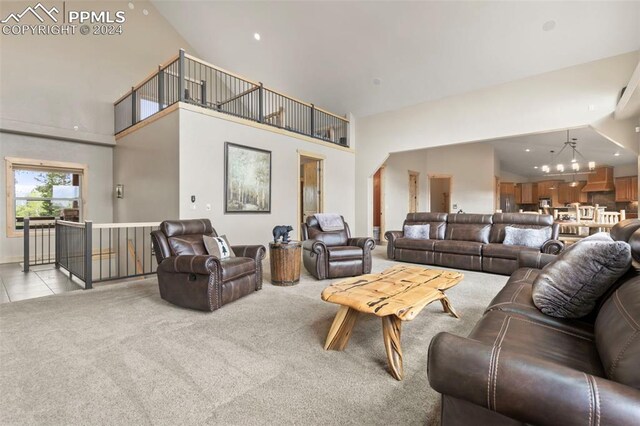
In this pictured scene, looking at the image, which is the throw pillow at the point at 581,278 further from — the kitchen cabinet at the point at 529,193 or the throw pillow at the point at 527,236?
the kitchen cabinet at the point at 529,193

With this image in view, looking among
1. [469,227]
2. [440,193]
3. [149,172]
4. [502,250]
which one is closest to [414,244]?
[469,227]

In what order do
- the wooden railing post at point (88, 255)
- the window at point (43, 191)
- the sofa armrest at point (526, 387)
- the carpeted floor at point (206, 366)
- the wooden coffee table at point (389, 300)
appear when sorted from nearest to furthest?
the sofa armrest at point (526, 387) < the carpeted floor at point (206, 366) < the wooden coffee table at point (389, 300) < the wooden railing post at point (88, 255) < the window at point (43, 191)

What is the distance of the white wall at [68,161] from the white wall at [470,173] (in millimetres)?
9420

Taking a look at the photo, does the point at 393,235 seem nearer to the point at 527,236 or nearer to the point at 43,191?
the point at 527,236

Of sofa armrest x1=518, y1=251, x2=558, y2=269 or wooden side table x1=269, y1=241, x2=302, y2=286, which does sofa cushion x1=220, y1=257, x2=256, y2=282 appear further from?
sofa armrest x1=518, y1=251, x2=558, y2=269

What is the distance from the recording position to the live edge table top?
5.83 feet

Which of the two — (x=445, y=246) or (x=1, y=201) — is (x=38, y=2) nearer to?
(x=1, y=201)

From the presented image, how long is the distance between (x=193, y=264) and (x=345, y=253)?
2085mm

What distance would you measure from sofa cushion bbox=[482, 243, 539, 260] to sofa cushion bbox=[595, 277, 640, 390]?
3.53 meters

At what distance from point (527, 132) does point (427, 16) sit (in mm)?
2831

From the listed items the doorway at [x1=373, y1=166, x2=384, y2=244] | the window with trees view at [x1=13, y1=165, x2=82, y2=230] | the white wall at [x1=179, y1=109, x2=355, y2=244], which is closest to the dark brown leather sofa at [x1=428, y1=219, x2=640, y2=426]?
the white wall at [x1=179, y1=109, x2=355, y2=244]

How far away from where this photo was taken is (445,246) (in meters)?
5.09

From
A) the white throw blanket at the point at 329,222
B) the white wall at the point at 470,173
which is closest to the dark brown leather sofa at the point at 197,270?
the white throw blanket at the point at 329,222

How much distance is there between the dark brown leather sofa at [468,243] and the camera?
4.55m
